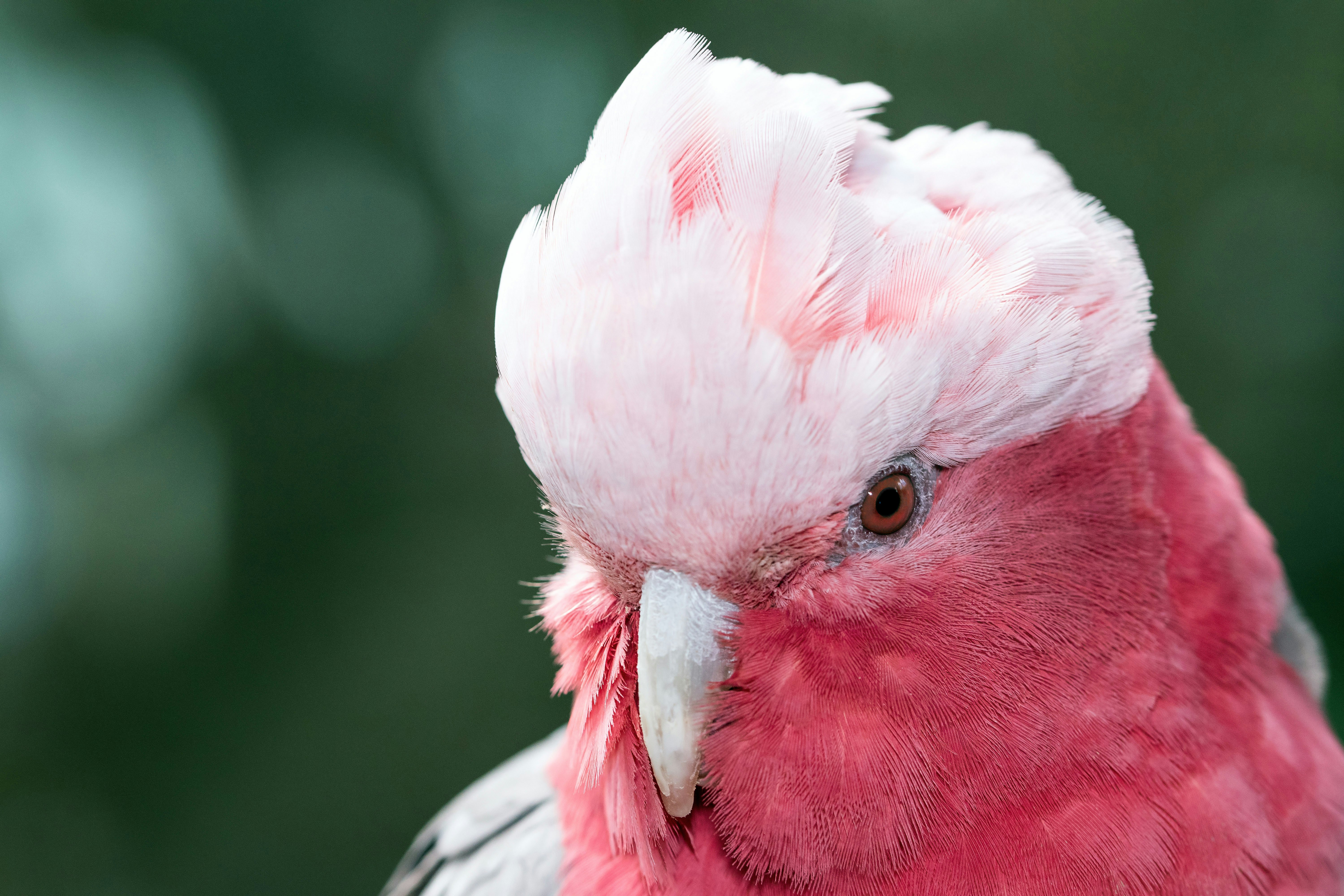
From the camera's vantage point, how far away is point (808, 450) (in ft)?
2.75

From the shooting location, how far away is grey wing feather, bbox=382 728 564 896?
4.37ft

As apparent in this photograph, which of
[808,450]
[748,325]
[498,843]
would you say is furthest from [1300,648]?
[498,843]

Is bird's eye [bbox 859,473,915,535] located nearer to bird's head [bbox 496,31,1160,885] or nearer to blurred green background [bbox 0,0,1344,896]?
bird's head [bbox 496,31,1160,885]

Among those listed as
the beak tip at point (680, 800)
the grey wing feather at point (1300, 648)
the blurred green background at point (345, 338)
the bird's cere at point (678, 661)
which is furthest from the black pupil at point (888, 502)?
the blurred green background at point (345, 338)

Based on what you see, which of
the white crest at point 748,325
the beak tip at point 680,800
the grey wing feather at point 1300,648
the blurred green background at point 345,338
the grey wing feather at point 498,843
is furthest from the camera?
the blurred green background at point 345,338

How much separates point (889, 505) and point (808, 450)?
0.42 feet

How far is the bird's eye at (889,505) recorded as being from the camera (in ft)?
2.95

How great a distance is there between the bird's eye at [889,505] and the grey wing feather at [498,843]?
705 mm

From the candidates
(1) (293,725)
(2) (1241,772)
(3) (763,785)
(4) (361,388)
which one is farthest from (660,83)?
(1) (293,725)

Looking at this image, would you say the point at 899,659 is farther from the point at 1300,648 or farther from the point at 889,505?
the point at 1300,648

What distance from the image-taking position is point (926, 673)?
2.99ft

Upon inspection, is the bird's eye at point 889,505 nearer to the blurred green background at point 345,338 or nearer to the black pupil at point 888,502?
the black pupil at point 888,502

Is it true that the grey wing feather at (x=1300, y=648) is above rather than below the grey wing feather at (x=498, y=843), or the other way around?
above

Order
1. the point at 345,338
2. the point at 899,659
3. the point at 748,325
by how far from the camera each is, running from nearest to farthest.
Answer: the point at 748,325
the point at 899,659
the point at 345,338
